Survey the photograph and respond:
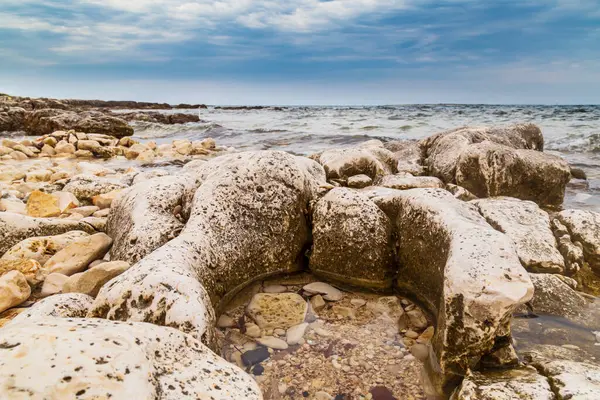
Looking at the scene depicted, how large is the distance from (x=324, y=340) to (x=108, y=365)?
5.66 ft

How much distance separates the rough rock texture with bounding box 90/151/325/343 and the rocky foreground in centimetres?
1

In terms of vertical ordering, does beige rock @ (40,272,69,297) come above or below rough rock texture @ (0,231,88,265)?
below

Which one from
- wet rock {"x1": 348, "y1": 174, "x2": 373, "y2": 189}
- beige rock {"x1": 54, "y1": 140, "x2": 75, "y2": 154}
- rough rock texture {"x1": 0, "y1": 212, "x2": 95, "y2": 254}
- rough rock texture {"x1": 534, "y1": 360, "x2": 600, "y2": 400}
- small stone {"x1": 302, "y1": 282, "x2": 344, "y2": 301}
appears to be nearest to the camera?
rough rock texture {"x1": 534, "y1": 360, "x2": 600, "y2": 400}

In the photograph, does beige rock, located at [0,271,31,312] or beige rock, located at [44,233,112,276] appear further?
beige rock, located at [44,233,112,276]

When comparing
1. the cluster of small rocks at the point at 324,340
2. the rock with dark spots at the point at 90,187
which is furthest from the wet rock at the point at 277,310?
the rock with dark spots at the point at 90,187

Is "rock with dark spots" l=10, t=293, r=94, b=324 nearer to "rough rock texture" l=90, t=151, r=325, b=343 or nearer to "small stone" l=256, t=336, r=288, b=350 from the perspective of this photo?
"rough rock texture" l=90, t=151, r=325, b=343

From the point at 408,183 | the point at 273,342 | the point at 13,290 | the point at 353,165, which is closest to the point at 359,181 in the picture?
the point at 353,165

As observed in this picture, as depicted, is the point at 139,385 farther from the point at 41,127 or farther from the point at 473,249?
the point at 41,127

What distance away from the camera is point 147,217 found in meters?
3.58

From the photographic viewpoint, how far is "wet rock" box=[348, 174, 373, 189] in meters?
6.79

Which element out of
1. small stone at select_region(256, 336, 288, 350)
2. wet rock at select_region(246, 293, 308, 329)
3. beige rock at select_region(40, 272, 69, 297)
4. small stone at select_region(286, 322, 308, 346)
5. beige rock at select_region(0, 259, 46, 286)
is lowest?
small stone at select_region(256, 336, 288, 350)

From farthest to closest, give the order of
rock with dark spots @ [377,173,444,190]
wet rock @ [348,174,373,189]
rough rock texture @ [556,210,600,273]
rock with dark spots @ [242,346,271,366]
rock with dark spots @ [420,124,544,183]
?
rock with dark spots @ [420,124,544,183], wet rock @ [348,174,373,189], rock with dark spots @ [377,173,444,190], rough rock texture @ [556,210,600,273], rock with dark spots @ [242,346,271,366]

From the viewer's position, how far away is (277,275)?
3777 millimetres

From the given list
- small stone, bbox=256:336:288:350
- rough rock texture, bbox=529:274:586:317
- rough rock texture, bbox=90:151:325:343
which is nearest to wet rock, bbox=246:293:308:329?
small stone, bbox=256:336:288:350
